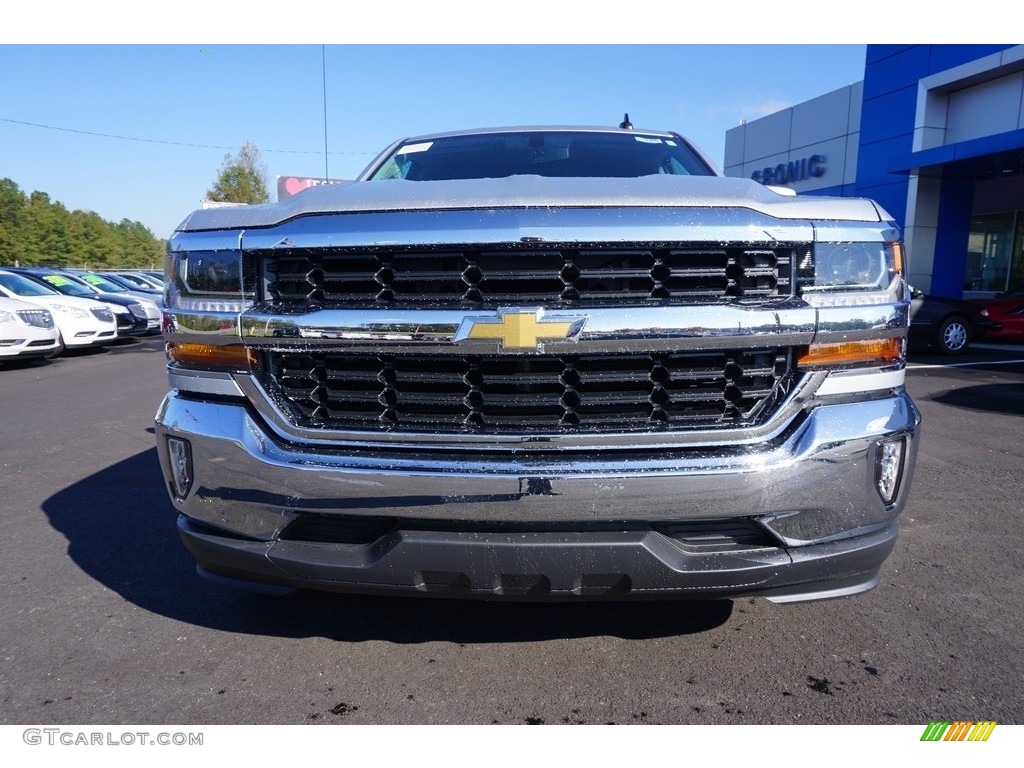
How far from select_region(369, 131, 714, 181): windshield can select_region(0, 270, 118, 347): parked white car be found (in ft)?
34.9

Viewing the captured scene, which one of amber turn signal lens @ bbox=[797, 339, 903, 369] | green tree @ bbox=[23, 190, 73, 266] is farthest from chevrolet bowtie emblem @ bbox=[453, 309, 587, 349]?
green tree @ bbox=[23, 190, 73, 266]

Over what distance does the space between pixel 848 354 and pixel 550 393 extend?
36.0 inches

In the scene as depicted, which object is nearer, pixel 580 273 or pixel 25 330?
pixel 580 273

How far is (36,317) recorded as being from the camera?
11.1m

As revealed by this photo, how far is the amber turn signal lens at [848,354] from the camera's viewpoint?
2076 millimetres

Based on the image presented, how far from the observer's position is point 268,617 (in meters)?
2.74

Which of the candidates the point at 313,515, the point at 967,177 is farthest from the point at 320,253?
the point at 967,177

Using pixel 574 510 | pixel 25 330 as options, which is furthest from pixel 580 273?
pixel 25 330

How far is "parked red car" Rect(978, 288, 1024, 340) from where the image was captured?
42.0 feet

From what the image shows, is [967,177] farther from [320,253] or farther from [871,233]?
[320,253]

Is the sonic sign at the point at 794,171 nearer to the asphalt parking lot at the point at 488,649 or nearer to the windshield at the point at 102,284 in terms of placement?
the windshield at the point at 102,284

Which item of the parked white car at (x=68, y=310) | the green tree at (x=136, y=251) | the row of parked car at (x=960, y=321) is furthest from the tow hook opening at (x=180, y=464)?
the green tree at (x=136, y=251)

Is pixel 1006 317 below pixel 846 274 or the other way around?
below

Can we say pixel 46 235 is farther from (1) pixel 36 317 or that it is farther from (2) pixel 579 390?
(2) pixel 579 390
